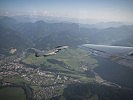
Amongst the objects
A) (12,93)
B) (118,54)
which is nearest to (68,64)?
(12,93)

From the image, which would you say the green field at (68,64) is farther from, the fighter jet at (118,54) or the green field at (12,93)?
Answer: the fighter jet at (118,54)

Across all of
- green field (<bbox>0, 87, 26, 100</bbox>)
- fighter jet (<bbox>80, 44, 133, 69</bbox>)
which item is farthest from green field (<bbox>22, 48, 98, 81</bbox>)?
fighter jet (<bbox>80, 44, 133, 69</bbox>)

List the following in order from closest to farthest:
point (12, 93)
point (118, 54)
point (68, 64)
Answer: point (118, 54) < point (12, 93) < point (68, 64)

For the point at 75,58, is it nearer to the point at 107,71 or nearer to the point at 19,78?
the point at 107,71

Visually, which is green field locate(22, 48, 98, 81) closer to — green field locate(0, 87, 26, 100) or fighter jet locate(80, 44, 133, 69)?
green field locate(0, 87, 26, 100)

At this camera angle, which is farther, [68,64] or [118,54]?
[68,64]

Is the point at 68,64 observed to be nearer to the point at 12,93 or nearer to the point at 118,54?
the point at 12,93

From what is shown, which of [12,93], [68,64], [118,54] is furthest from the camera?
[68,64]

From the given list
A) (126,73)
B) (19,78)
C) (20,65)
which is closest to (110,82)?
(126,73)
